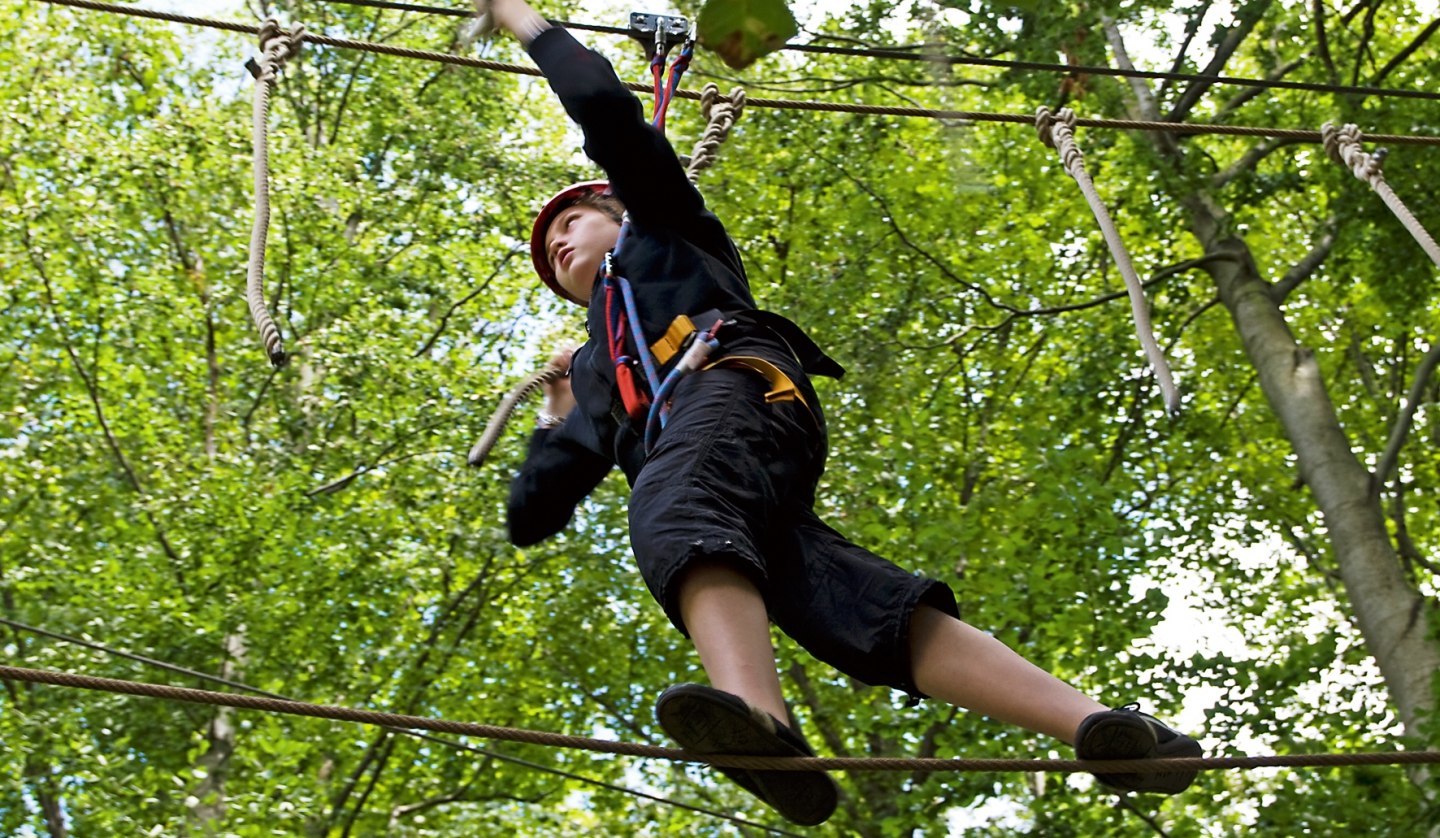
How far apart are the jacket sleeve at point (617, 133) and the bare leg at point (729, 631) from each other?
30.1 inches

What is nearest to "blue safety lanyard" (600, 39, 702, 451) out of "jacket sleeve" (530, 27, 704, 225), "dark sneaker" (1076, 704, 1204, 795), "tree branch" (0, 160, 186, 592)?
"jacket sleeve" (530, 27, 704, 225)

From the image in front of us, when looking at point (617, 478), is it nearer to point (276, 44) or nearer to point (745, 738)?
point (276, 44)

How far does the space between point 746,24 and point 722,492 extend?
136 centimetres

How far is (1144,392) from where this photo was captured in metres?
9.92

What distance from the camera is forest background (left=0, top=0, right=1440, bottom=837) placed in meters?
8.29

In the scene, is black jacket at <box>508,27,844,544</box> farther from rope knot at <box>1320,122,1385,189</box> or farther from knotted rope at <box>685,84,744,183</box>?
rope knot at <box>1320,122,1385,189</box>

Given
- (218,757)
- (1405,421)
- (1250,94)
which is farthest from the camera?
(218,757)

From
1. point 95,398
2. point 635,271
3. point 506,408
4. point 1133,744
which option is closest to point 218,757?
point 95,398

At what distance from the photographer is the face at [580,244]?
3.03m

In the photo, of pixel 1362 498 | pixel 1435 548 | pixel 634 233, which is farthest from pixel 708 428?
pixel 1435 548

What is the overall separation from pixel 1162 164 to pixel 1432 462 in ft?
16.6

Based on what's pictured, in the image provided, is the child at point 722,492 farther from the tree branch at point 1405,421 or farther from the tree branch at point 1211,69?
the tree branch at point 1211,69

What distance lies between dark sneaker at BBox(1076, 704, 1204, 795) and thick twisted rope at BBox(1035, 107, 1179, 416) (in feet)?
2.29

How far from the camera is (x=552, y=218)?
3160 mm
